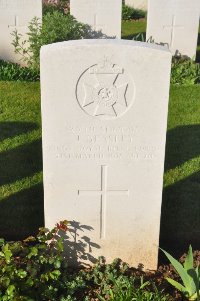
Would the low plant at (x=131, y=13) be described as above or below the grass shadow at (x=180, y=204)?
above

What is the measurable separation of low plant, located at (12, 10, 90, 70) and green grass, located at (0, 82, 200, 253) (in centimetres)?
72

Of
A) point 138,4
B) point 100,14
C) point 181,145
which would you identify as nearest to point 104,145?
point 181,145

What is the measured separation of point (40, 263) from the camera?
11.9 feet

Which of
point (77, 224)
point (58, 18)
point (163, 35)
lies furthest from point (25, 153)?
point (163, 35)

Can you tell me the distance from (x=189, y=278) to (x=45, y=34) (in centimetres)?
532

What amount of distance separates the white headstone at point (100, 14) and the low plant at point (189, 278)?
5.66 meters

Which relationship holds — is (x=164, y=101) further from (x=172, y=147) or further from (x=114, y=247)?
(x=172, y=147)

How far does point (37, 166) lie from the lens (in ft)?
18.0

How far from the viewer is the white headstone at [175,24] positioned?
27.5 feet

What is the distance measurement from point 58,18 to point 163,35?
76.0 inches

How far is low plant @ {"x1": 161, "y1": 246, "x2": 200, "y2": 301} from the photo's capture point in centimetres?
344

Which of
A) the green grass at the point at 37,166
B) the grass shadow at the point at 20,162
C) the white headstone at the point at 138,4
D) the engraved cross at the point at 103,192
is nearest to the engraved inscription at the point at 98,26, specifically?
the green grass at the point at 37,166

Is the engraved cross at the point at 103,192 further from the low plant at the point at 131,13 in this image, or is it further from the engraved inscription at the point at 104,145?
the low plant at the point at 131,13

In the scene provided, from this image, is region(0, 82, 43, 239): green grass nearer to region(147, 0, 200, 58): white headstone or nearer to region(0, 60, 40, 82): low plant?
region(0, 60, 40, 82): low plant
